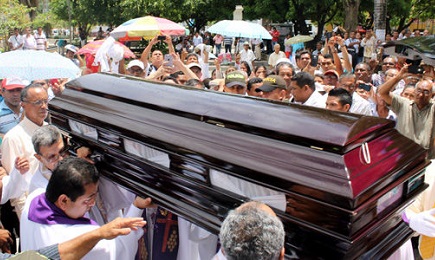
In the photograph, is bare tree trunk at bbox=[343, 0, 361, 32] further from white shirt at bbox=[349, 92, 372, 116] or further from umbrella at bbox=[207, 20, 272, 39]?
white shirt at bbox=[349, 92, 372, 116]

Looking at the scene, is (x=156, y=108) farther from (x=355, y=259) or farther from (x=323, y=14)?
(x=323, y=14)

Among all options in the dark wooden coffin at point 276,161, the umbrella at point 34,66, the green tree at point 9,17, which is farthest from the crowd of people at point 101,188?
the green tree at point 9,17

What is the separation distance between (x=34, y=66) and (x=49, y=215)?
2.98 metres

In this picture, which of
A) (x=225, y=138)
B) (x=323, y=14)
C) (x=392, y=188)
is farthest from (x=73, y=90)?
(x=323, y=14)

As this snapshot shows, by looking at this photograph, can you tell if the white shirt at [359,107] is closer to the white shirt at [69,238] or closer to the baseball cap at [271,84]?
the baseball cap at [271,84]

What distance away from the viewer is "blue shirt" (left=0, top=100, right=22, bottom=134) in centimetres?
362

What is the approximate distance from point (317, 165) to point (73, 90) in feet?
6.64

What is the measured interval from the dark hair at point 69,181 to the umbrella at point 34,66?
2.74m

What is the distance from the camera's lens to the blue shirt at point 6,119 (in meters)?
3.62

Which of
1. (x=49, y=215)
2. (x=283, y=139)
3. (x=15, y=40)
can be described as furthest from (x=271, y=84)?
(x=15, y=40)

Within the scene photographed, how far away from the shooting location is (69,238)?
5.93ft

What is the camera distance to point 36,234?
6.15ft

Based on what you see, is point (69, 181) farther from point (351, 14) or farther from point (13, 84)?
point (351, 14)

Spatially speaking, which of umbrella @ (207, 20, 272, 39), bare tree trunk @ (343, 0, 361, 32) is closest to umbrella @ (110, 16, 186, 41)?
umbrella @ (207, 20, 272, 39)
